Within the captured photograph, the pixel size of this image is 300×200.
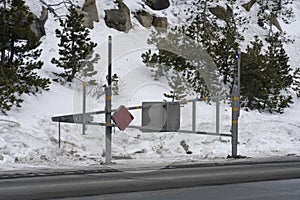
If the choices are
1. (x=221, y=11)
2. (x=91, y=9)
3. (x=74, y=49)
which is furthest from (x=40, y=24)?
(x=221, y=11)

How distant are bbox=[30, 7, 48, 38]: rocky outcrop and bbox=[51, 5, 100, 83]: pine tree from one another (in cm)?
444

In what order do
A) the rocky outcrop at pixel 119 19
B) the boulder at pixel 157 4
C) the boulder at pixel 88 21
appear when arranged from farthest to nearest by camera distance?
1. the boulder at pixel 157 4
2. the rocky outcrop at pixel 119 19
3. the boulder at pixel 88 21

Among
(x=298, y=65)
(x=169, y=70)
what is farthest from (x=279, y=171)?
(x=298, y=65)

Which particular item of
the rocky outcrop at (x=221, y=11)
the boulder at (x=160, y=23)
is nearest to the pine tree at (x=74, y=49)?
the boulder at (x=160, y=23)

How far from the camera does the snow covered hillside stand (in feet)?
42.7

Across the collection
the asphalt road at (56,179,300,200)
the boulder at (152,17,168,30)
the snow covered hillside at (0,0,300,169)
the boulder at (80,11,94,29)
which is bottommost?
the asphalt road at (56,179,300,200)

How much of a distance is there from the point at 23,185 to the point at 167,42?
15.4m

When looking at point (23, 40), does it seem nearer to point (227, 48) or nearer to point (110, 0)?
point (227, 48)

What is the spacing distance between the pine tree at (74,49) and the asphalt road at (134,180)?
908 centimetres

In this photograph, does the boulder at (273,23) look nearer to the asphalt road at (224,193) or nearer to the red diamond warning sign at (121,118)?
the red diamond warning sign at (121,118)

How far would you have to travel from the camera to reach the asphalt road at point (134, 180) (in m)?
8.00

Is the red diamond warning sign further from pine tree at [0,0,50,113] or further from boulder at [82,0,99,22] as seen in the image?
boulder at [82,0,99,22]

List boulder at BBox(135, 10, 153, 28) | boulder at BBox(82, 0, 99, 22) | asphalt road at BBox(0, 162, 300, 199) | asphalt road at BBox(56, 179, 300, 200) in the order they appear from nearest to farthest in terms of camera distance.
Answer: asphalt road at BBox(56, 179, 300, 200), asphalt road at BBox(0, 162, 300, 199), boulder at BBox(82, 0, 99, 22), boulder at BBox(135, 10, 153, 28)

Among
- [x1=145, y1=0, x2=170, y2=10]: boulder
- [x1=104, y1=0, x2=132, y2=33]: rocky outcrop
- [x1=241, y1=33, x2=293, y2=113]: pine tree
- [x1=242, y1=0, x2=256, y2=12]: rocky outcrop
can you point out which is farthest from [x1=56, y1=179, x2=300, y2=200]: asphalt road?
[x1=242, y1=0, x2=256, y2=12]: rocky outcrop
